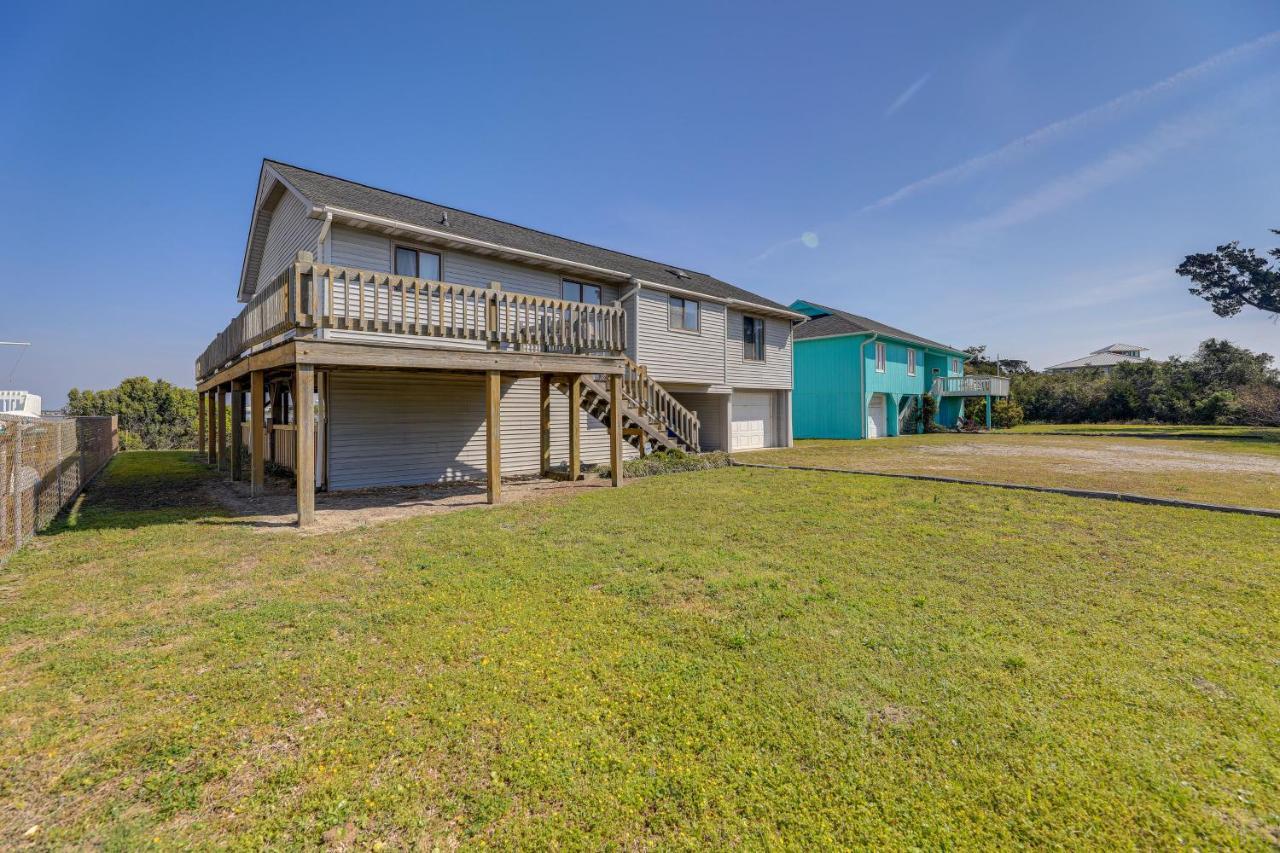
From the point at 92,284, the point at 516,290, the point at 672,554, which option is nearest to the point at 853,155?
the point at 516,290

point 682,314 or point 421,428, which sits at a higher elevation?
point 682,314

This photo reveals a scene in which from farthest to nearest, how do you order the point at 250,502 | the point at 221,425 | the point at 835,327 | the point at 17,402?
the point at 835,327 → the point at 17,402 → the point at 221,425 → the point at 250,502

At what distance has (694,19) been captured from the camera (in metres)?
11.1

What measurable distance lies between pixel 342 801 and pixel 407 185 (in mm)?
14903

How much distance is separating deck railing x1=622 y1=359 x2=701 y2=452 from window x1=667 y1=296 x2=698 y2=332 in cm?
306

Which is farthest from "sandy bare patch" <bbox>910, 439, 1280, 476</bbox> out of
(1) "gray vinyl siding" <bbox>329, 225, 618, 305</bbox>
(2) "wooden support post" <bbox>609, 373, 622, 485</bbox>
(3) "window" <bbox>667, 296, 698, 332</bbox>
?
(1) "gray vinyl siding" <bbox>329, 225, 618, 305</bbox>

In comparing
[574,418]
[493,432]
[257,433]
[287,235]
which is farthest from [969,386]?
[257,433]

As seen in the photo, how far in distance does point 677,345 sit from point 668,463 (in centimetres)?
523

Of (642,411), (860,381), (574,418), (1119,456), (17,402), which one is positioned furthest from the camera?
(860,381)

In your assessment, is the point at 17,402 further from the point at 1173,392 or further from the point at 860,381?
the point at 1173,392

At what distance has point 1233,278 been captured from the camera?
31.7 meters

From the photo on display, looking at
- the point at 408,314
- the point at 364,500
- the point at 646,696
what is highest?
the point at 408,314

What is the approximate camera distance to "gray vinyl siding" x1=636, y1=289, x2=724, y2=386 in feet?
49.0

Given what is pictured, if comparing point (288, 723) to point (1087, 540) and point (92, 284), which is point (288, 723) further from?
point (92, 284)
